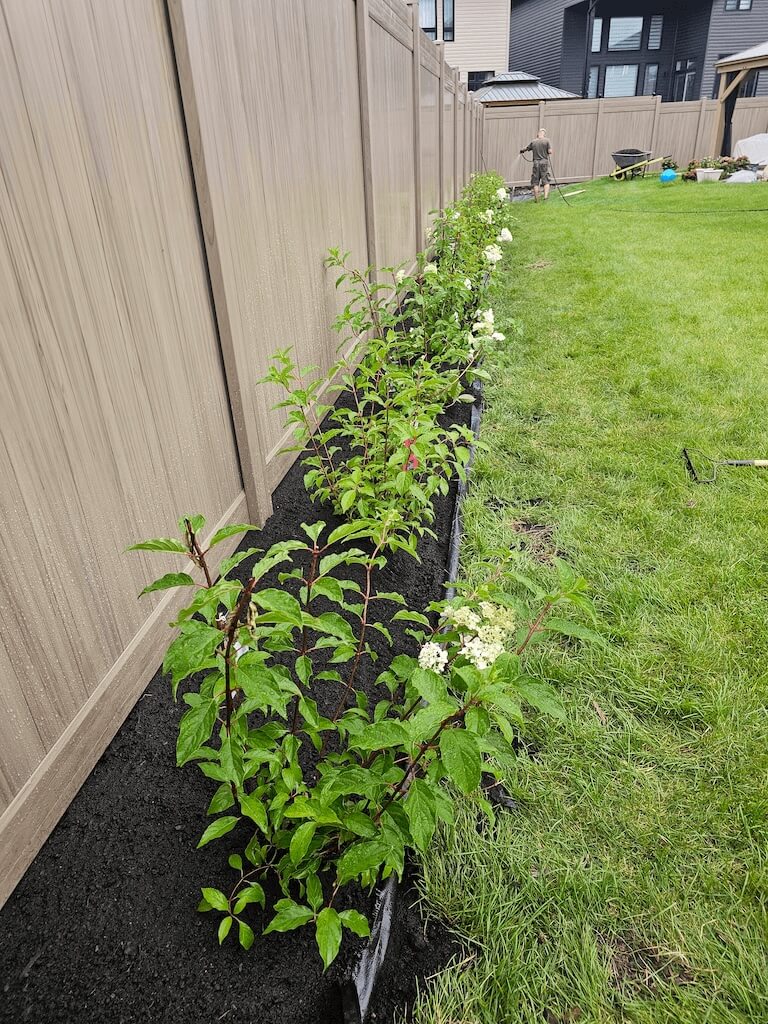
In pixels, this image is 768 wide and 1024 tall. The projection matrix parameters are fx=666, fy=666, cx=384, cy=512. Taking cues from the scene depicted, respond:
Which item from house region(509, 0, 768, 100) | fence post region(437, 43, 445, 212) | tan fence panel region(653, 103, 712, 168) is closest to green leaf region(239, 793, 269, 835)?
fence post region(437, 43, 445, 212)

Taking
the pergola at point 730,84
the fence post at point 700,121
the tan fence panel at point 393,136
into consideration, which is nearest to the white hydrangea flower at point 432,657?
the tan fence panel at point 393,136

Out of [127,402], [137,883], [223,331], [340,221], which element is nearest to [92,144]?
[127,402]

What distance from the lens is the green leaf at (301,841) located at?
1199mm

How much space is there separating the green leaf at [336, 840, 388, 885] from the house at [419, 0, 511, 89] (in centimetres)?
2827

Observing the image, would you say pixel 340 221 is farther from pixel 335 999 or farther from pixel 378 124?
pixel 335 999

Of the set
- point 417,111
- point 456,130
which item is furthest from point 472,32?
point 417,111

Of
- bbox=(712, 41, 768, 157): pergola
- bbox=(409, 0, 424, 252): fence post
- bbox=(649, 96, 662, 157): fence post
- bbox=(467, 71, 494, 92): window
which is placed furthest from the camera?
bbox=(467, 71, 494, 92): window

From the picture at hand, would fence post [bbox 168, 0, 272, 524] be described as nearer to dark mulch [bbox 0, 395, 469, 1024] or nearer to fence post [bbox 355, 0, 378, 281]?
dark mulch [bbox 0, 395, 469, 1024]

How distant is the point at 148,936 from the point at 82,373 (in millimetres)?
1180

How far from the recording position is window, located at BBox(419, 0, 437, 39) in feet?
80.9

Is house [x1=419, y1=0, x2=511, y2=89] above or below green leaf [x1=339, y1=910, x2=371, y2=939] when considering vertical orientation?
above

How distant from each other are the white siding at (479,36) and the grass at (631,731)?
25649 mm

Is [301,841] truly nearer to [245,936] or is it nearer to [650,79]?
[245,936]

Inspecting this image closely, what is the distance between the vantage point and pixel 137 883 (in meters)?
1.40
